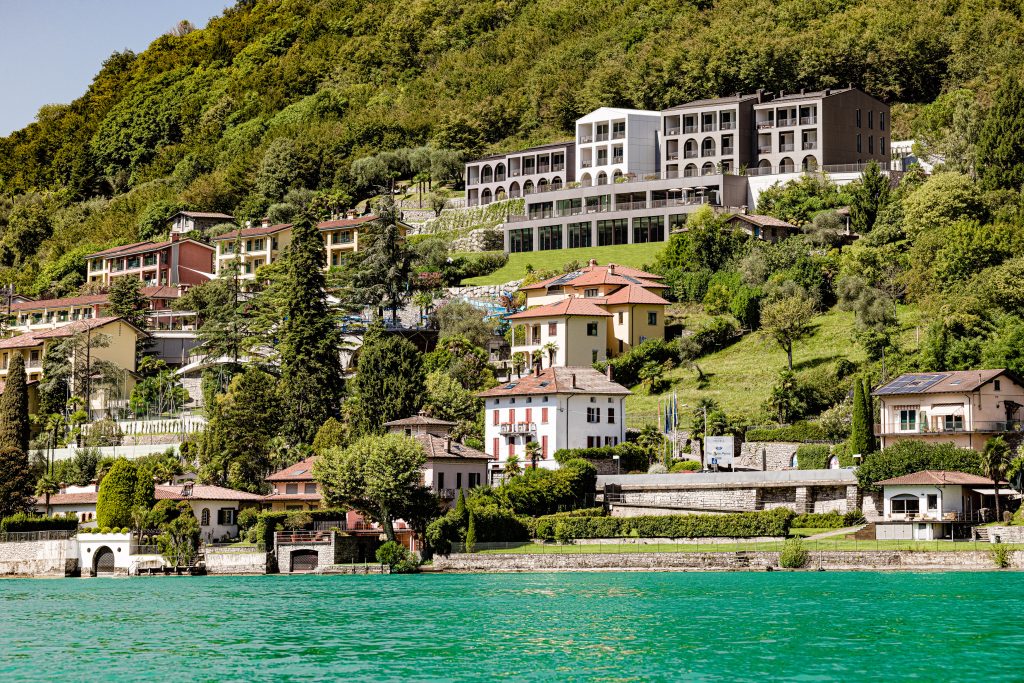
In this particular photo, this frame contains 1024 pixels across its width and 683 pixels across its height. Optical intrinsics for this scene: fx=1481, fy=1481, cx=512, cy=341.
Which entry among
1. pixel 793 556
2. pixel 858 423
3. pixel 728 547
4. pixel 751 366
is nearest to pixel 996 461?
pixel 858 423

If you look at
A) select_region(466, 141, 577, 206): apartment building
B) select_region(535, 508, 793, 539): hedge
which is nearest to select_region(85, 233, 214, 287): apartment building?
select_region(466, 141, 577, 206): apartment building

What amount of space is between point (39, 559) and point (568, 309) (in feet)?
116

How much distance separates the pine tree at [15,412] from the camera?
9119 centimetres

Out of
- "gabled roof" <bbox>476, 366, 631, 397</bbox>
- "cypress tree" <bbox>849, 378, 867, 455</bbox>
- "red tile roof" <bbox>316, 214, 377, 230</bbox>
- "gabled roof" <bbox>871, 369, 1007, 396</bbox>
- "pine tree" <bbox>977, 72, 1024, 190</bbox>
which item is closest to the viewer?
"gabled roof" <bbox>871, 369, 1007, 396</bbox>

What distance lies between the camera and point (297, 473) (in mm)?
85125

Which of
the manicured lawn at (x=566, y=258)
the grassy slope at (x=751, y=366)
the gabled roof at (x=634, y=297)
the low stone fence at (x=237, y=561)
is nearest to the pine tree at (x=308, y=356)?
the low stone fence at (x=237, y=561)

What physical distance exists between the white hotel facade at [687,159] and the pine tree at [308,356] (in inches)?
1008

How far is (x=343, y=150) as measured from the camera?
516ft

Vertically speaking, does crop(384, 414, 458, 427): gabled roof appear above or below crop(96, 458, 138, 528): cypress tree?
above

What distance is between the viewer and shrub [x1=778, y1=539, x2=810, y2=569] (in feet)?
203

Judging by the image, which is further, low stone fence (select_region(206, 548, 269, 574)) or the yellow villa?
the yellow villa

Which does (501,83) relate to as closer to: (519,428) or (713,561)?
(519,428)

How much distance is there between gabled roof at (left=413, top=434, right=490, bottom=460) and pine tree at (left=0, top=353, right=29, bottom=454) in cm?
2655

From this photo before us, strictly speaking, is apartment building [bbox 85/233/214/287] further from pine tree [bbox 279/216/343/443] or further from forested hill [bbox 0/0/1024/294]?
pine tree [bbox 279/216/343/443]
